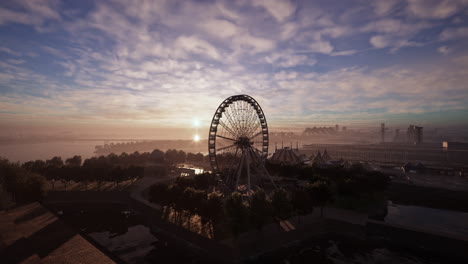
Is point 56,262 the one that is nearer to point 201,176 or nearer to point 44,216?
point 44,216

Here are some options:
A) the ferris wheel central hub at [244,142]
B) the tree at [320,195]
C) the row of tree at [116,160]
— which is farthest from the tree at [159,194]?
the row of tree at [116,160]

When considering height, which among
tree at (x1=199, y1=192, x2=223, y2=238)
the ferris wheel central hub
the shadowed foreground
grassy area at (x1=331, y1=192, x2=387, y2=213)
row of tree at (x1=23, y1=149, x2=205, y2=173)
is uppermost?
the ferris wheel central hub

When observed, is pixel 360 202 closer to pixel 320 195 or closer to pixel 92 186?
pixel 320 195

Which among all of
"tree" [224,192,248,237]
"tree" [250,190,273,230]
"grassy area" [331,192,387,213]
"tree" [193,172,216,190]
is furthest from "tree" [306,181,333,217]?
"tree" [193,172,216,190]

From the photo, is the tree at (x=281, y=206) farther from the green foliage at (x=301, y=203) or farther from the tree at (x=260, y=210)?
the green foliage at (x=301, y=203)

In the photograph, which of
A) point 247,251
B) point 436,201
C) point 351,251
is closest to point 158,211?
point 247,251

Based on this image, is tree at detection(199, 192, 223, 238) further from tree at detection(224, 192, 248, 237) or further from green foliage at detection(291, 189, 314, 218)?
green foliage at detection(291, 189, 314, 218)

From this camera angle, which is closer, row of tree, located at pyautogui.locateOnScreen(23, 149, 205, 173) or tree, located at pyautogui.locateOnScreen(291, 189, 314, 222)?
tree, located at pyautogui.locateOnScreen(291, 189, 314, 222)
